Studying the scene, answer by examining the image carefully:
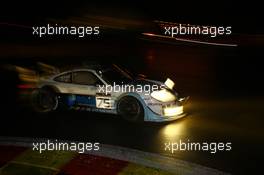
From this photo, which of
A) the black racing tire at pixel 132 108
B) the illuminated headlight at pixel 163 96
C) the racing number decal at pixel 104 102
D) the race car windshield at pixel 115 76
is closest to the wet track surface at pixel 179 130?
the black racing tire at pixel 132 108

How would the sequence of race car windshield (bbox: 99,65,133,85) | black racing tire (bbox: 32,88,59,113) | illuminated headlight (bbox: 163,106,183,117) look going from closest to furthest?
illuminated headlight (bbox: 163,106,183,117) < race car windshield (bbox: 99,65,133,85) < black racing tire (bbox: 32,88,59,113)

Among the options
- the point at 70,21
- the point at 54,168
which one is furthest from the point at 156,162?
the point at 70,21

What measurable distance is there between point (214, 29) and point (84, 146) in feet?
16.5

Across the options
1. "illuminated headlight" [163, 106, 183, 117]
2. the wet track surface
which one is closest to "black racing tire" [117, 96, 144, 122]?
the wet track surface

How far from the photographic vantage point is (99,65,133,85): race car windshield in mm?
8438

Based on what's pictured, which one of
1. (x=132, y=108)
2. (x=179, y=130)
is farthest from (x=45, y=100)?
(x=179, y=130)

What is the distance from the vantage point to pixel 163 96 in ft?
27.0

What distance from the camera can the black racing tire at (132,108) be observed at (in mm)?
8164

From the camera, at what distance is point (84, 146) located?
7258 mm

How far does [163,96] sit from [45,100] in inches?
102

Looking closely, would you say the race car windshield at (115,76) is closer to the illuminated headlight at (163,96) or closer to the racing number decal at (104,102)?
the racing number decal at (104,102)

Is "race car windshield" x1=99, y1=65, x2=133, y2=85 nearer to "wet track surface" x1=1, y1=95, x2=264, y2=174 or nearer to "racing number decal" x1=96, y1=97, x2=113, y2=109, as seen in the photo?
"racing number decal" x1=96, y1=97, x2=113, y2=109

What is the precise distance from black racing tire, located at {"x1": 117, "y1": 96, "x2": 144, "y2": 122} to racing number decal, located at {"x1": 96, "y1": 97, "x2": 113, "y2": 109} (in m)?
0.18

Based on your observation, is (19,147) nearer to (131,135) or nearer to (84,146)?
(84,146)
